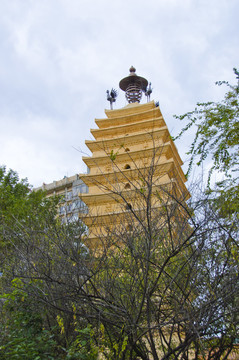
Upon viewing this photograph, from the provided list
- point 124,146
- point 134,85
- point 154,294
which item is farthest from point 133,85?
point 154,294

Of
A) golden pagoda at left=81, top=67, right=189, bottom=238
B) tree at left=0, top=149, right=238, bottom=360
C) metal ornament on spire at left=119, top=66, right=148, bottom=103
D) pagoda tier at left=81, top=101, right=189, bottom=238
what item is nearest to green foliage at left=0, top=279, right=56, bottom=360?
tree at left=0, top=149, right=238, bottom=360

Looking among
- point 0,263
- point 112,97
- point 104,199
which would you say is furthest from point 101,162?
point 0,263

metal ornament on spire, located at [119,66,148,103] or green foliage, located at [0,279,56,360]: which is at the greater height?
metal ornament on spire, located at [119,66,148,103]

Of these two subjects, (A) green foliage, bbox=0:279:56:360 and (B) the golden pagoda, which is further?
(B) the golden pagoda

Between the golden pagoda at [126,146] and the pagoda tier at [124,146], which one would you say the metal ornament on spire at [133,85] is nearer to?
the golden pagoda at [126,146]

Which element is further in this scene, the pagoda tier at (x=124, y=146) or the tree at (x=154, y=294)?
the pagoda tier at (x=124, y=146)

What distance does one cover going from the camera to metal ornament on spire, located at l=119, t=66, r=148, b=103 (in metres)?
22.0

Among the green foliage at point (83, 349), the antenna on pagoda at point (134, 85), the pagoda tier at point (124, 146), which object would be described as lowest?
the green foliage at point (83, 349)

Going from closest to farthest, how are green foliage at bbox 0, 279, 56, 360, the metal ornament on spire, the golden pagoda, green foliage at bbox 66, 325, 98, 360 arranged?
green foliage at bbox 0, 279, 56, 360 → green foliage at bbox 66, 325, 98, 360 → the golden pagoda → the metal ornament on spire

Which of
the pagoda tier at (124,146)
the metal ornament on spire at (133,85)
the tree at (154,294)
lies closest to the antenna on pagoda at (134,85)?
the metal ornament on spire at (133,85)

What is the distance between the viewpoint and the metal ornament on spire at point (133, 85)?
21969 mm

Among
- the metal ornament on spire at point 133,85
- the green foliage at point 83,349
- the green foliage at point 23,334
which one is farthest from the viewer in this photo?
the metal ornament on spire at point 133,85

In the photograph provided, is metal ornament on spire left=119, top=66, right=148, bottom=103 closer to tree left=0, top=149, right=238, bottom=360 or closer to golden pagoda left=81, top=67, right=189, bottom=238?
golden pagoda left=81, top=67, right=189, bottom=238

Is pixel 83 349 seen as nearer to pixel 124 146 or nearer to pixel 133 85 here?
pixel 124 146
